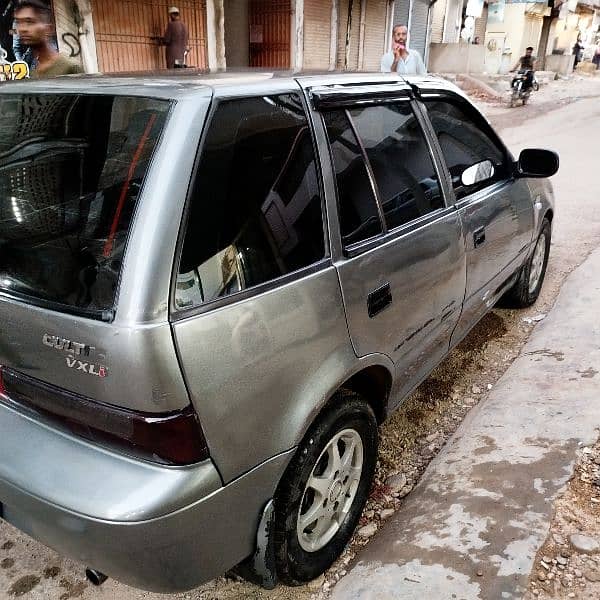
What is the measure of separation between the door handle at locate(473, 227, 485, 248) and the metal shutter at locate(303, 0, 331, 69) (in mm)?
12597

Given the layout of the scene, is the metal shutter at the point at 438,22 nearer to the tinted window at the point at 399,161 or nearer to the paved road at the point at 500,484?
the paved road at the point at 500,484

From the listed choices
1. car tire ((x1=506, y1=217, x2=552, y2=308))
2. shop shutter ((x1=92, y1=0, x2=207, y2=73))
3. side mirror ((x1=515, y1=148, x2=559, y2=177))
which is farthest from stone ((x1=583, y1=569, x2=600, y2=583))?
shop shutter ((x1=92, y1=0, x2=207, y2=73))

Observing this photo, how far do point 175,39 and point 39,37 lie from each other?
286 inches

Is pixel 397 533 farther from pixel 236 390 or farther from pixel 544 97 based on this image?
pixel 544 97

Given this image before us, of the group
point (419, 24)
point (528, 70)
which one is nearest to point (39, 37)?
point (528, 70)

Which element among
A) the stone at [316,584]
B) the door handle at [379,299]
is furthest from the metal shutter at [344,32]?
the stone at [316,584]

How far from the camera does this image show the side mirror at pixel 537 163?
3.32m

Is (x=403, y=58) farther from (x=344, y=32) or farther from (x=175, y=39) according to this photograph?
(x=344, y=32)

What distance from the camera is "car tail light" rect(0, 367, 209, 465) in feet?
4.77

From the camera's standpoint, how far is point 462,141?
3.03 meters

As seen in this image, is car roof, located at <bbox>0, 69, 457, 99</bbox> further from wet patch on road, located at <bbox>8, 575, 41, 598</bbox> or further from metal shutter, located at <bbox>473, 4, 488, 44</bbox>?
metal shutter, located at <bbox>473, 4, 488, 44</bbox>

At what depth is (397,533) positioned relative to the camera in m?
2.26

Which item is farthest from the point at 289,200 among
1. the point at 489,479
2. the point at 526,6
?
the point at 526,6

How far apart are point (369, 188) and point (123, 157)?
37.4 inches
